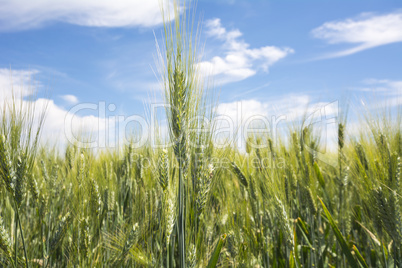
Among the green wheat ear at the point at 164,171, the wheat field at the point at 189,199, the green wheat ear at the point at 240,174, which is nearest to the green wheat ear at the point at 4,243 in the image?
the wheat field at the point at 189,199

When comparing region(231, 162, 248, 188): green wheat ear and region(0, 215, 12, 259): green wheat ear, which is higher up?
region(231, 162, 248, 188): green wheat ear

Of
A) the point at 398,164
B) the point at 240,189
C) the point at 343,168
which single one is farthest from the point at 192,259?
the point at 343,168

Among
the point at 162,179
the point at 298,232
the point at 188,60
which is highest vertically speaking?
the point at 188,60

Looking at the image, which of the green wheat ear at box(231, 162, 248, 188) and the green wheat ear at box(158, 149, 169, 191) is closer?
the green wheat ear at box(158, 149, 169, 191)

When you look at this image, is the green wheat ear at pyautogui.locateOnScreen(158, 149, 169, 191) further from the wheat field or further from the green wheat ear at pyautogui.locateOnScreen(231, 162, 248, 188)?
the green wheat ear at pyautogui.locateOnScreen(231, 162, 248, 188)

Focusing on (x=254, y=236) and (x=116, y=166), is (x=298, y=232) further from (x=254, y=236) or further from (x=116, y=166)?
(x=116, y=166)

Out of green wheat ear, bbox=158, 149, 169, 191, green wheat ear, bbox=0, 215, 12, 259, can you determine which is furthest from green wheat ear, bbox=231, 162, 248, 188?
green wheat ear, bbox=0, 215, 12, 259

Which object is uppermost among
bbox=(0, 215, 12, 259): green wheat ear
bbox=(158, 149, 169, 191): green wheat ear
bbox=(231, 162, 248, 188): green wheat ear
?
bbox=(158, 149, 169, 191): green wheat ear

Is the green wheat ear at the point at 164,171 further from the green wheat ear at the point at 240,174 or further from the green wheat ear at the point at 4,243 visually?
the green wheat ear at the point at 240,174

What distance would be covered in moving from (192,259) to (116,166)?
2.83 metres

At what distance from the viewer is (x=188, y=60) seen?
1673mm

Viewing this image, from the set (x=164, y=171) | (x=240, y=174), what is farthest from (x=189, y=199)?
(x=240, y=174)

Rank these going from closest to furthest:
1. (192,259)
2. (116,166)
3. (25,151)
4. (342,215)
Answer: (192,259), (25,151), (342,215), (116,166)

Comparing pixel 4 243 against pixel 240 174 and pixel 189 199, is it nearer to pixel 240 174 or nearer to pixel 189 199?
pixel 189 199
